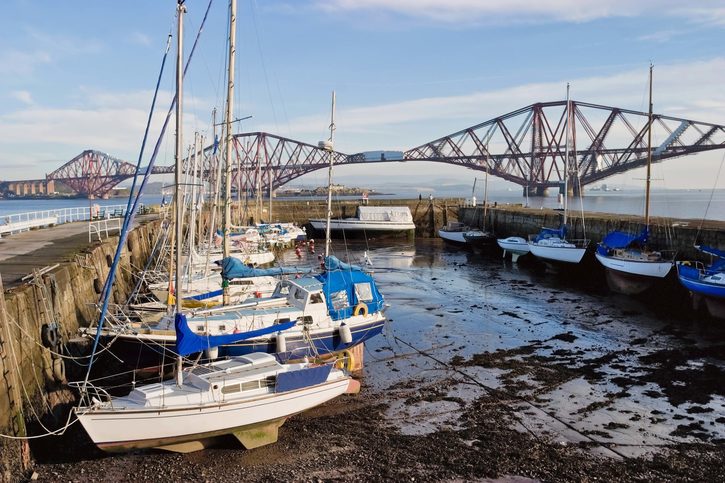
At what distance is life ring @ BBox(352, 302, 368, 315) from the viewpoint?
17531 mm

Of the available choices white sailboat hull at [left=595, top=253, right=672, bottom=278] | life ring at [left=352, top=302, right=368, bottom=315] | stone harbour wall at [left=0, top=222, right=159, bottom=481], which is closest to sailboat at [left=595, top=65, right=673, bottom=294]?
white sailboat hull at [left=595, top=253, right=672, bottom=278]

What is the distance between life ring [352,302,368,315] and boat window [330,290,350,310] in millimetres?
319

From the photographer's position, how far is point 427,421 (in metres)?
13.7

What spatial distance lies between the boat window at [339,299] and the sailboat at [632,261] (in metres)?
17.0

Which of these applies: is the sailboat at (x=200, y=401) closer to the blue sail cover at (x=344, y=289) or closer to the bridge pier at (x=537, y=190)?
the blue sail cover at (x=344, y=289)

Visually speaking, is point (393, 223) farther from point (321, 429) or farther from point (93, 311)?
point (321, 429)

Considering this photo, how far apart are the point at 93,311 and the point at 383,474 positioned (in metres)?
12.4

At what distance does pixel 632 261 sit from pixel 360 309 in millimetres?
16983

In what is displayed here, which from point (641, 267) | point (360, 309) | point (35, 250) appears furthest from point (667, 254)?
point (35, 250)

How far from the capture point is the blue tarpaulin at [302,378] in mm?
12641

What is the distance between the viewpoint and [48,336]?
13.8m

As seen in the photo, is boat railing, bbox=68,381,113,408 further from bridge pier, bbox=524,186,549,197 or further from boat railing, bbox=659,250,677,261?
bridge pier, bbox=524,186,549,197

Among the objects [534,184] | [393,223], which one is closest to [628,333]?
[393,223]

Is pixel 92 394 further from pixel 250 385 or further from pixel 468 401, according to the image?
pixel 468 401
